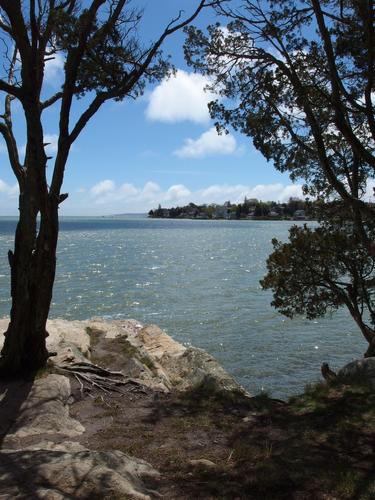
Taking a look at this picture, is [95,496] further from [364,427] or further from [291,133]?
[291,133]

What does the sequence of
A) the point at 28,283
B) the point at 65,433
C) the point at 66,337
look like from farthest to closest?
the point at 66,337 < the point at 28,283 < the point at 65,433

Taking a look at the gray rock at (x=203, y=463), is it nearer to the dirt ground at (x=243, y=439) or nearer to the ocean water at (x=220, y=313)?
the dirt ground at (x=243, y=439)

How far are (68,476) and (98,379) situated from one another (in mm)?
5445

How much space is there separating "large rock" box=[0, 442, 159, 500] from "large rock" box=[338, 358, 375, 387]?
6.11 m

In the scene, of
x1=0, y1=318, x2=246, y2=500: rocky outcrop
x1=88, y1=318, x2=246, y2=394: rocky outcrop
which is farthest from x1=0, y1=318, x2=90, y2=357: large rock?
x1=88, y1=318, x2=246, y2=394: rocky outcrop

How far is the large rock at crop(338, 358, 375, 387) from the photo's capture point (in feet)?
33.6

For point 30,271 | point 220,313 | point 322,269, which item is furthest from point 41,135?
point 220,313

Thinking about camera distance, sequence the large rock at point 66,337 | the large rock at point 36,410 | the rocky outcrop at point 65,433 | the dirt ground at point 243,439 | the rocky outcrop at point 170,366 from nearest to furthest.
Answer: the rocky outcrop at point 65,433, the dirt ground at point 243,439, the large rock at point 36,410, the rocky outcrop at point 170,366, the large rock at point 66,337

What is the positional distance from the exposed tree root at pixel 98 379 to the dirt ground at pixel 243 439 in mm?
166

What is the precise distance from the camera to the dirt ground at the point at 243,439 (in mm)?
5469

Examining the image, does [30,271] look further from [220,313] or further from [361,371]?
[220,313]

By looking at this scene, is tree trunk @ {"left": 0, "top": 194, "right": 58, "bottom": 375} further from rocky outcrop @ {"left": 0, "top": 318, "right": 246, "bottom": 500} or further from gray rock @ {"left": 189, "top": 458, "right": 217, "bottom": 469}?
gray rock @ {"left": 189, "top": 458, "right": 217, "bottom": 469}

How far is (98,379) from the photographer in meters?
10.2

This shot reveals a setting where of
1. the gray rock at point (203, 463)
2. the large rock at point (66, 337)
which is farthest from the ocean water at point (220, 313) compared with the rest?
the gray rock at point (203, 463)
